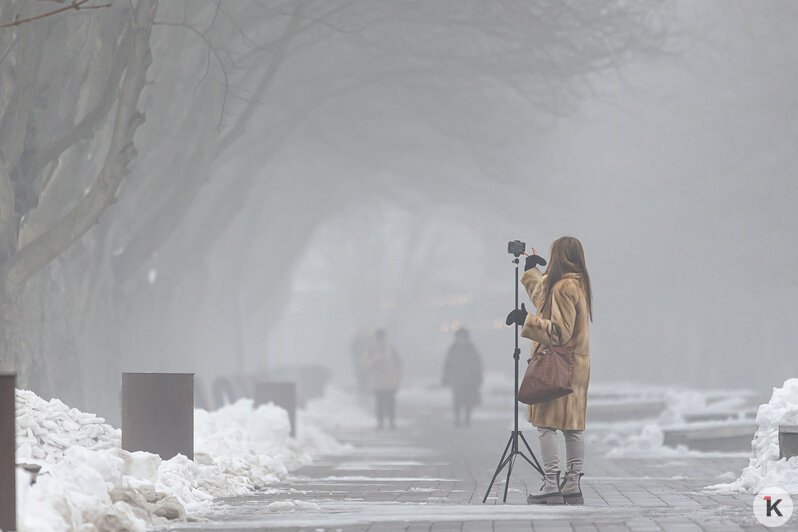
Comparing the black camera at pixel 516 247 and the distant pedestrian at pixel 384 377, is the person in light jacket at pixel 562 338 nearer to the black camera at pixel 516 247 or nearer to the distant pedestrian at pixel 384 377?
the black camera at pixel 516 247

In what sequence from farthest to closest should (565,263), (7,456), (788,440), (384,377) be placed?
(384,377) → (788,440) → (565,263) → (7,456)

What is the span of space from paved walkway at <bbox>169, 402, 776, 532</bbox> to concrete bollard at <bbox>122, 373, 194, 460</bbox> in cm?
83

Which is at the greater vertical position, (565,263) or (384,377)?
(565,263)

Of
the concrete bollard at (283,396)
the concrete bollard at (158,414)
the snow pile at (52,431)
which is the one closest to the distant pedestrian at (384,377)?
the concrete bollard at (283,396)

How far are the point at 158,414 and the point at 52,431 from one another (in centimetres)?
95

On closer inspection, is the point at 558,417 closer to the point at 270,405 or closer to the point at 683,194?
the point at 270,405

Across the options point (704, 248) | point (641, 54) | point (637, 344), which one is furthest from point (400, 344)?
point (641, 54)

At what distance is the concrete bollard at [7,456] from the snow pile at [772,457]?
5.86 m

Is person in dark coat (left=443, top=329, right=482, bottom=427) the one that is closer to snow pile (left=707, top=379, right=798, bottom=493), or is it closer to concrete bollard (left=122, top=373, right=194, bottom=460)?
snow pile (left=707, top=379, right=798, bottom=493)

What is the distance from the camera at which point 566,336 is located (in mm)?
11109

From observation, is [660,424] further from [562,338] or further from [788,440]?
[562,338]

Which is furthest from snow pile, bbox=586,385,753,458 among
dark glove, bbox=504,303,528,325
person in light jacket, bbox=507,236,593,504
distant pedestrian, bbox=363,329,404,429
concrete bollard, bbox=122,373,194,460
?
dark glove, bbox=504,303,528,325

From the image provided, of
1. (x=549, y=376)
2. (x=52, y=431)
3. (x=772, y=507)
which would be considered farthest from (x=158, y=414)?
(x=772, y=507)

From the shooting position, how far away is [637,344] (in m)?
51.6
